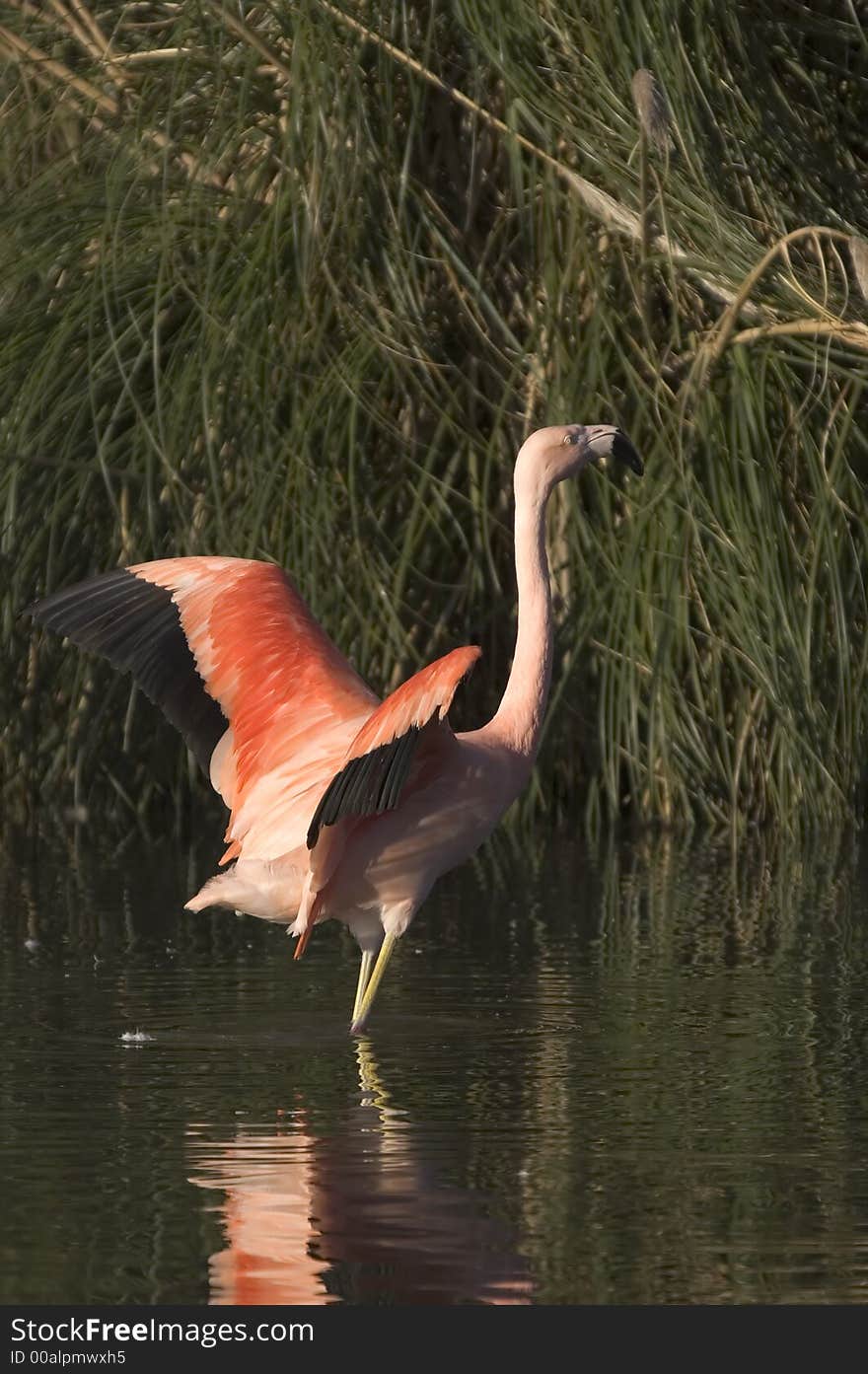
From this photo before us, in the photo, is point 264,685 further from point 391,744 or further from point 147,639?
point 391,744

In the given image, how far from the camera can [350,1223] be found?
476 centimetres

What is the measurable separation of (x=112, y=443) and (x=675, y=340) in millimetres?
2429

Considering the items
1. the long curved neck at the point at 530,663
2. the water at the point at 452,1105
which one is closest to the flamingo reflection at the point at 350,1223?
the water at the point at 452,1105

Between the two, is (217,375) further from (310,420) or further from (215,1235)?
(215,1235)

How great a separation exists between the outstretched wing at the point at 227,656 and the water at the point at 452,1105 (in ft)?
2.34

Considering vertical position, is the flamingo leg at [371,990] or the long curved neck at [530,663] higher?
the long curved neck at [530,663]

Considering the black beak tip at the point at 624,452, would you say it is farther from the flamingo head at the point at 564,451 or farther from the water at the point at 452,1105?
the water at the point at 452,1105

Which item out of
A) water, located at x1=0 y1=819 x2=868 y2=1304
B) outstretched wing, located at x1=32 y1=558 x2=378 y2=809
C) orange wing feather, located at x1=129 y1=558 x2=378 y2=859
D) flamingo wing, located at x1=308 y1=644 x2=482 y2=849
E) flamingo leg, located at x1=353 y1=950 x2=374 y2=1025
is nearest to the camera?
Result: water, located at x1=0 y1=819 x2=868 y2=1304

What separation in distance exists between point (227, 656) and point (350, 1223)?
8.81 feet

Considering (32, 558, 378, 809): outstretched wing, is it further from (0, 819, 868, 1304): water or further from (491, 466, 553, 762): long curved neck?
(0, 819, 868, 1304): water

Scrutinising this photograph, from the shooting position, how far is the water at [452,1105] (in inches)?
176

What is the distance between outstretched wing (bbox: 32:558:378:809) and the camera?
23.0ft

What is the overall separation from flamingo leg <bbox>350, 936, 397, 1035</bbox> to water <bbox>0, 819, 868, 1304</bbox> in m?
0.07

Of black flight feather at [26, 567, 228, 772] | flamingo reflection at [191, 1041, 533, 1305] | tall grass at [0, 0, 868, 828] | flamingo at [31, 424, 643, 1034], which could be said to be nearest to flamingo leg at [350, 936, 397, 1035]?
flamingo at [31, 424, 643, 1034]
